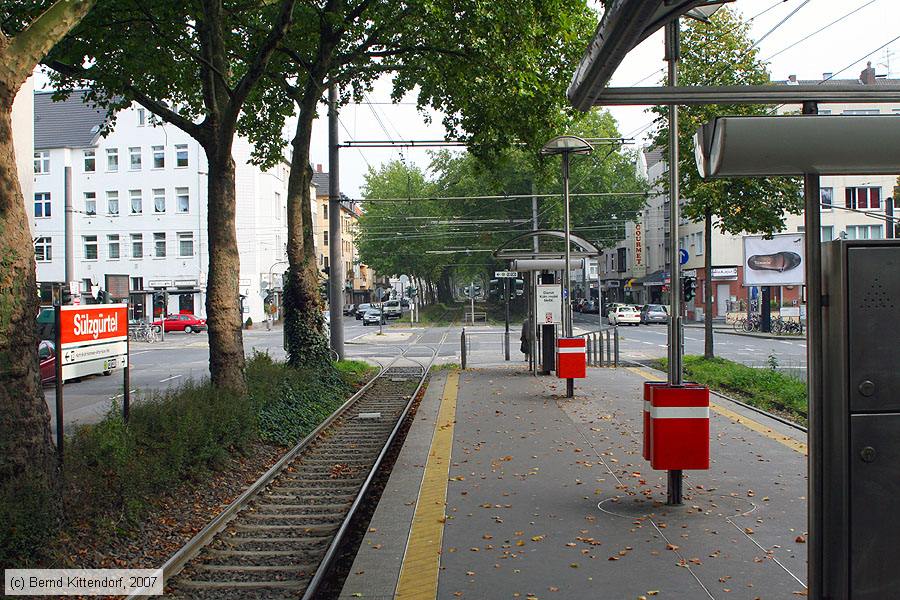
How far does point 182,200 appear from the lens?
62.5m

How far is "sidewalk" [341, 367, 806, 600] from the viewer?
5590mm

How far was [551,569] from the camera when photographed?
587 centimetres

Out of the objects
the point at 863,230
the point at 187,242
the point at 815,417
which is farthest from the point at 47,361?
the point at 187,242

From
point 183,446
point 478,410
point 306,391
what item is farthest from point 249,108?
point 183,446

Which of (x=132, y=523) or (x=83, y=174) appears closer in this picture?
(x=132, y=523)

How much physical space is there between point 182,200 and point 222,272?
173ft

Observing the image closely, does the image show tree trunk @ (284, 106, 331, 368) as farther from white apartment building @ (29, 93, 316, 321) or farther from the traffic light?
white apartment building @ (29, 93, 316, 321)

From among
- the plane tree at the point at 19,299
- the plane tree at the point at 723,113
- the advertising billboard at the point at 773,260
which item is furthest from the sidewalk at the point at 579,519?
the advertising billboard at the point at 773,260

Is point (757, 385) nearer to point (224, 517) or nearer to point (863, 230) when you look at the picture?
point (224, 517)

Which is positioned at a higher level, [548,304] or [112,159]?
[112,159]

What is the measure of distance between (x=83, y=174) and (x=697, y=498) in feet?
205

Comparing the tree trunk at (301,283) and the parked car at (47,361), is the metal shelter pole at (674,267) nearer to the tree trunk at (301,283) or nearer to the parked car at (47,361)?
the tree trunk at (301,283)

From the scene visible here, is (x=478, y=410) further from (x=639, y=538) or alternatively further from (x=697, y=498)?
(x=639, y=538)

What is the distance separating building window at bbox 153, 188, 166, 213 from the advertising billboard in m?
39.9
